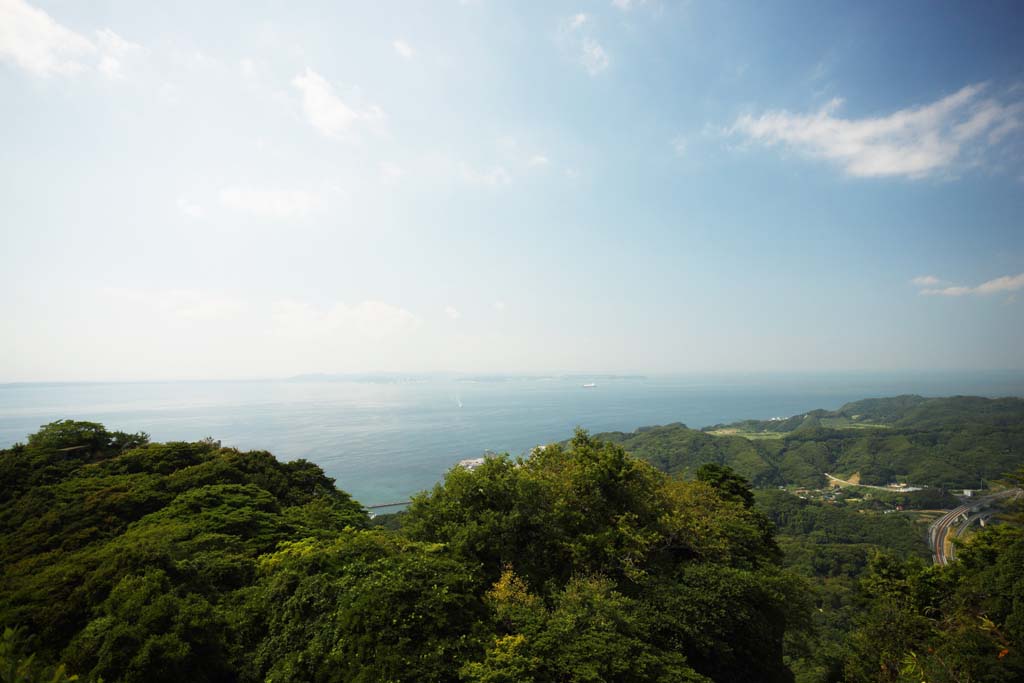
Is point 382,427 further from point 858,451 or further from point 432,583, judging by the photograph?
point 858,451

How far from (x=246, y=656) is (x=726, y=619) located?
39.7 feet

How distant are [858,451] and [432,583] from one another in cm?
13410

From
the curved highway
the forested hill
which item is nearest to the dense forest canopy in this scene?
the curved highway

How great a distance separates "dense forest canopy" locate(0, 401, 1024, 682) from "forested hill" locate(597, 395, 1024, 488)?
69.9 meters

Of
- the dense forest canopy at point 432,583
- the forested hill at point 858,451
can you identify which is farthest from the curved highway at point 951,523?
the dense forest canopy at point 432,583

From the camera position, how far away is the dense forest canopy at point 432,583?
7773 mm

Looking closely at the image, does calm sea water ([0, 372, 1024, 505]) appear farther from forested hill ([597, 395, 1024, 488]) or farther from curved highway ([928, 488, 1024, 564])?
curved highway ([928, 488, 1024, 564])

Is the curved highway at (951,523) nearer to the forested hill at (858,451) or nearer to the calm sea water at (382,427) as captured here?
the forested hill at (858,451)

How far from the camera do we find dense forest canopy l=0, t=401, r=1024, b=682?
306 inches

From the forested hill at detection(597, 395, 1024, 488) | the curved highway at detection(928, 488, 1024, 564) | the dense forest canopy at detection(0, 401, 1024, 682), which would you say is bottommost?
the curved highway at detection(928, 488, 1024, 564)

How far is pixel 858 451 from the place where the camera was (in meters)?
104

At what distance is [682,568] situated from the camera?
1280cm

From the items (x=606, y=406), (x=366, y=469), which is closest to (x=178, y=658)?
(x=366, y=469)

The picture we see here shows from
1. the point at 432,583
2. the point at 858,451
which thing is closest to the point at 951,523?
the point at 858,451
